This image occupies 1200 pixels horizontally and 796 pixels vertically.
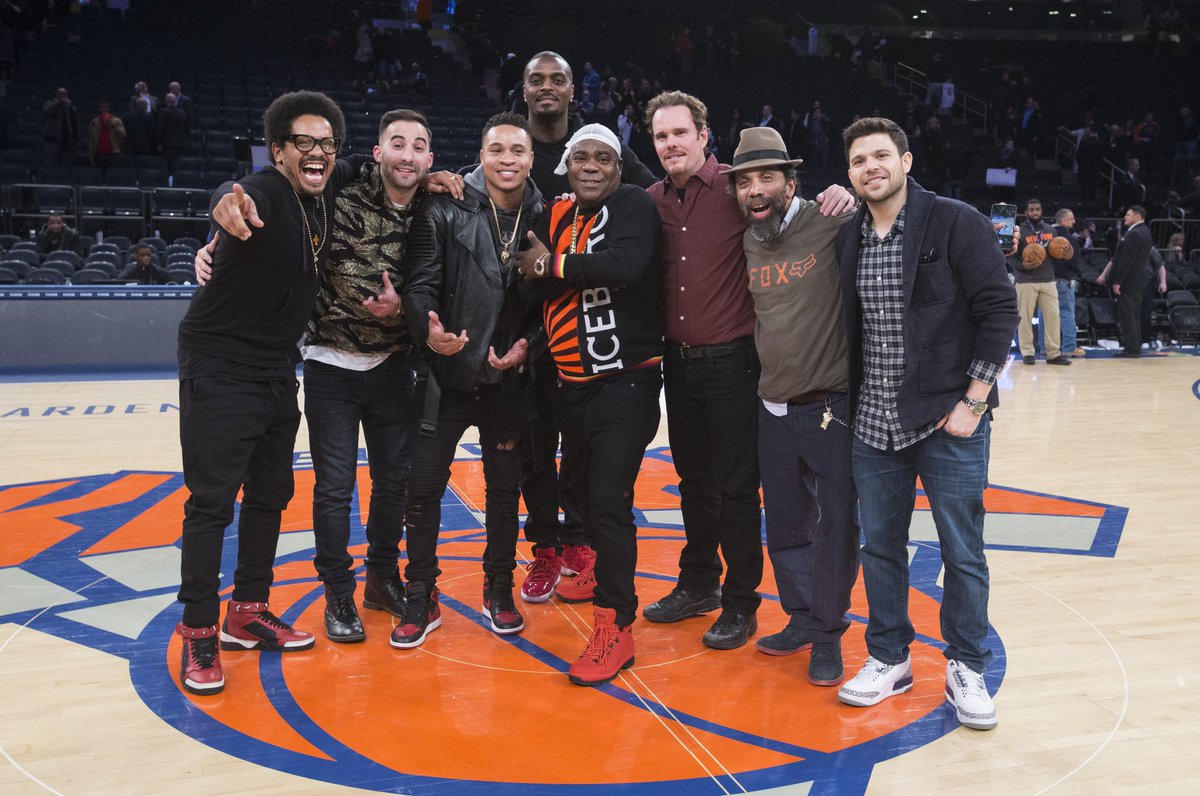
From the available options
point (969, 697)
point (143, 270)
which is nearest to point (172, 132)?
point (143, 270)

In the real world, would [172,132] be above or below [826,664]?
above

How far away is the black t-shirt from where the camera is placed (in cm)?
330

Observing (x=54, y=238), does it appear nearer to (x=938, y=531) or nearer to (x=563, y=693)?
(x=563, y=693)

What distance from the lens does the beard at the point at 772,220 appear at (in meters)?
3.51

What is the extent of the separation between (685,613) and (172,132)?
11.4 meters

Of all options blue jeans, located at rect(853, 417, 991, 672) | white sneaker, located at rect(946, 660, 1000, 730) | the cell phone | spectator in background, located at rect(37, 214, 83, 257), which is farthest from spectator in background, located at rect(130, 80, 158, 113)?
white sneaker, located at rect(946, 660, 1000, 730)

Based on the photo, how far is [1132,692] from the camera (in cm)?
342

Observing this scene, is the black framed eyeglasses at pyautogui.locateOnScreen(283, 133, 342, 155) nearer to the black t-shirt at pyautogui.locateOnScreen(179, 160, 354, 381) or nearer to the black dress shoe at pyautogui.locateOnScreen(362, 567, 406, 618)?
the black t-shirt at pyautogui.locateOnScreen(179, 160, 354, 381)

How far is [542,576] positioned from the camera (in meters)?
4.30

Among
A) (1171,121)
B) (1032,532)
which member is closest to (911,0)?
(1171,121)

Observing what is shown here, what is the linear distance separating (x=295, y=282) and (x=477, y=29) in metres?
16.6

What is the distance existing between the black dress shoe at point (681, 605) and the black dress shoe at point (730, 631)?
0.65 feet

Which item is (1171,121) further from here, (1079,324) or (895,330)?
(895,330)

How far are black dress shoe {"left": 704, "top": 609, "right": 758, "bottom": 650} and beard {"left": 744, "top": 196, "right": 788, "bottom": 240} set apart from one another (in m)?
1.37
